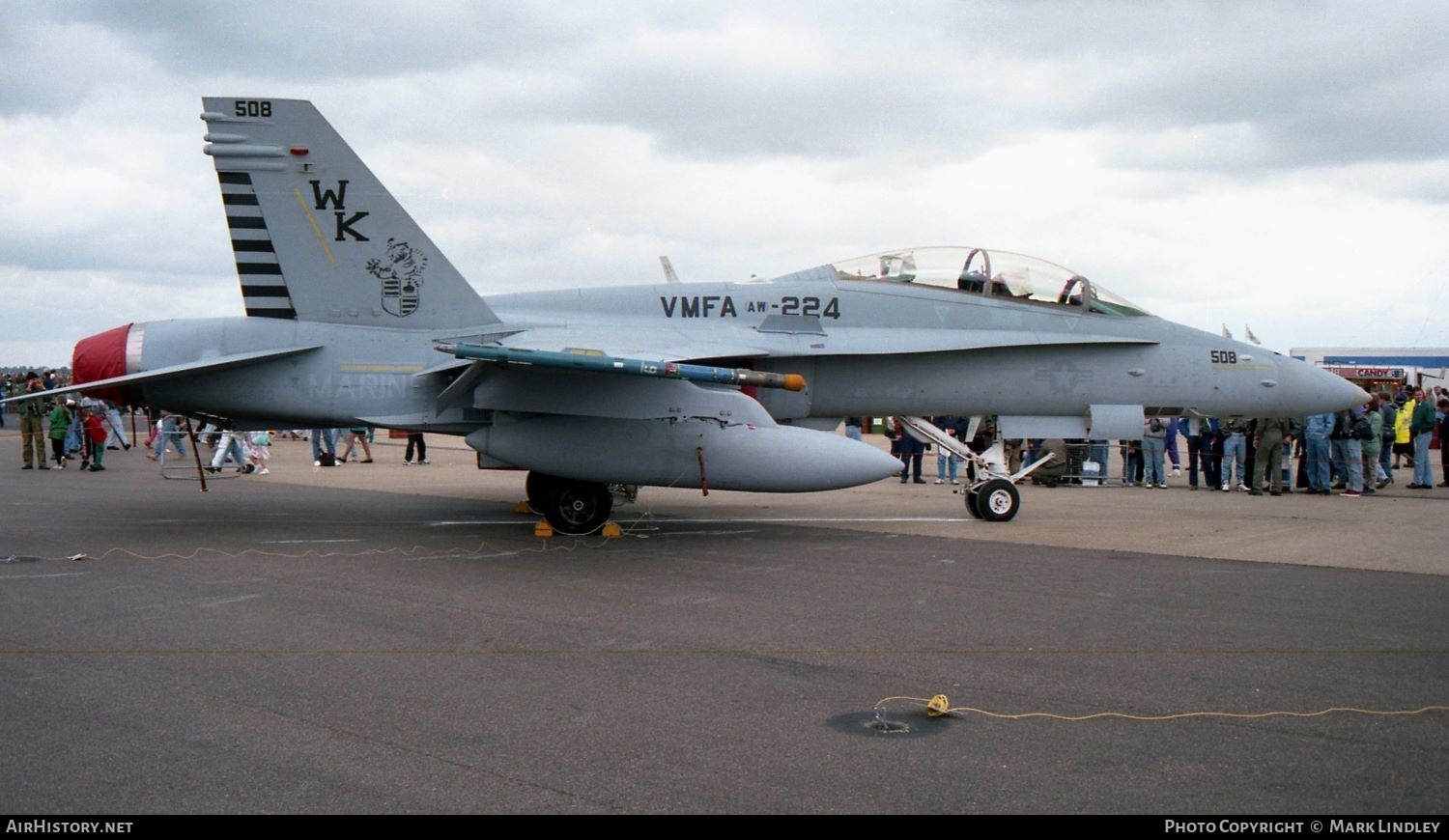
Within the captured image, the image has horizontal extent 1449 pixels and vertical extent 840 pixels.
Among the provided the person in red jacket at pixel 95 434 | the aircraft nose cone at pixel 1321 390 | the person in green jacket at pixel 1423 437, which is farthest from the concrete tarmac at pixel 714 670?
the person in red jacket at pixel 95 434

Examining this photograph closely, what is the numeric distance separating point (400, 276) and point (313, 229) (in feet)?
3.12

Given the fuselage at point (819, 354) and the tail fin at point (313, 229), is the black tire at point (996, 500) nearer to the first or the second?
the fuselage at point (819, 354)

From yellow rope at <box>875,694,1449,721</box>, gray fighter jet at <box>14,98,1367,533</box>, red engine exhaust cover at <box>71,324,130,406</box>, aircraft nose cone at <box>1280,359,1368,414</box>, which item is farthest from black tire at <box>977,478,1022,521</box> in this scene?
red engine exhaust cover at <box>71,324,130,406</box>

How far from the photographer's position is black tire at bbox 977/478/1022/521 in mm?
12344

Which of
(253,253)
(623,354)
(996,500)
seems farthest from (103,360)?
(996,500)

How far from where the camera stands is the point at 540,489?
38.1 feet

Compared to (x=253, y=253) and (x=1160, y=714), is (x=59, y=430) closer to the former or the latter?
(x=253, y=253)

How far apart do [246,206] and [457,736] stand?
8093 mm

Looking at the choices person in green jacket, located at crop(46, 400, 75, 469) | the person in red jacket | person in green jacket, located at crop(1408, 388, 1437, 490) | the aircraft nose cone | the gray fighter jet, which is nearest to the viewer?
the gray fighter jet

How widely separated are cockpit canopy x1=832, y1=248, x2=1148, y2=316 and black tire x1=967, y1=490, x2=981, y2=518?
2262mm

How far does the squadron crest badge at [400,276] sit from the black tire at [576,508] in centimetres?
237

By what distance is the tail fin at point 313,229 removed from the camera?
10734 millimetres

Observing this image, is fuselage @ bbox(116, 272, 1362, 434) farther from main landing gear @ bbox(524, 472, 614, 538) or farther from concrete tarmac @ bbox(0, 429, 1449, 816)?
concrete tarmac @ bbox(0, 429, 1449, 816)
